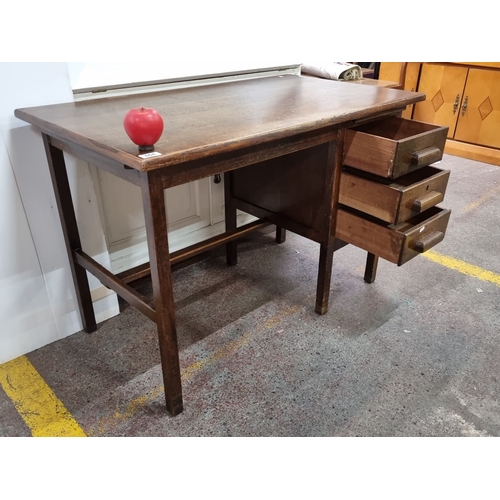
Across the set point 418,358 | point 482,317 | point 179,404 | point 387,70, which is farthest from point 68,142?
point 387,70

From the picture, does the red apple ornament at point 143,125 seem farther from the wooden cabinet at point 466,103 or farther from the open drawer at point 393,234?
the wooden cabinet at point 466,103

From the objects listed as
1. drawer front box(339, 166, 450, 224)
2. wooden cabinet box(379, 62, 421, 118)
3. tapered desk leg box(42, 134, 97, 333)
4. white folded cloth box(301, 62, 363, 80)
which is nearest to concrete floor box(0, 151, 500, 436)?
tapered desk leg box(42, 134, 97, 333)

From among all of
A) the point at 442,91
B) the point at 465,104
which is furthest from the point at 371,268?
the point at 442,91

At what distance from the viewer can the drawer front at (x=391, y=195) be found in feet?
4.83

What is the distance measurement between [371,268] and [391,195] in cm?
68

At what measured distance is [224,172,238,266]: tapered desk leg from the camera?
2.07 m

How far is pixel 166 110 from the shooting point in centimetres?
144

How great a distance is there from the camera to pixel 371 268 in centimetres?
209

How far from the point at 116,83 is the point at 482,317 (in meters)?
1.70

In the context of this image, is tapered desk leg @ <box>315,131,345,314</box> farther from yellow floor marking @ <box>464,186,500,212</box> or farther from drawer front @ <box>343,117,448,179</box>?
yellow floor marking @ <box>464,186,500,212</box>

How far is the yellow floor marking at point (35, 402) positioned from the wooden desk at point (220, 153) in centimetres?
27

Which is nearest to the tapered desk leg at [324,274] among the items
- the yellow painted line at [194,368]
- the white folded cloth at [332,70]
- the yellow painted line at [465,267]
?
the yellow painted line at [194,368]

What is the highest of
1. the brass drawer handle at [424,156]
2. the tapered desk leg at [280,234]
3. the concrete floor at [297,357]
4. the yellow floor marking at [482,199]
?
the brass drawer handle at [424,156]

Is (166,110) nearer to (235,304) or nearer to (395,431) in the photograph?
(235,304)
